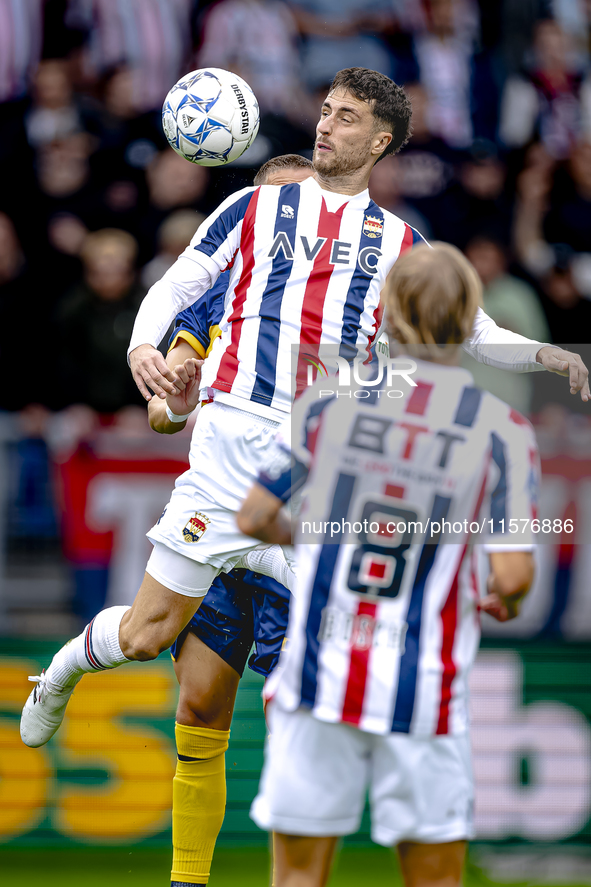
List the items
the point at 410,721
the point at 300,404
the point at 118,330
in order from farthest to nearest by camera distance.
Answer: the point at 118,330 → the point at 300,404 → the point at 410,721

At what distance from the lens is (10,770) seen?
16.6 feet

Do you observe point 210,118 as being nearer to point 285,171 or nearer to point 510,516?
point 285,171

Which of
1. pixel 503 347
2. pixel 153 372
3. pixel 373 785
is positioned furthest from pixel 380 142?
pixel 373 785

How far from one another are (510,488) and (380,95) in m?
1.91

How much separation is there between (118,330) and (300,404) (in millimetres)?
3493

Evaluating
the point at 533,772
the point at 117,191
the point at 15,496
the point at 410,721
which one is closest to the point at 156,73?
the point at 117,191

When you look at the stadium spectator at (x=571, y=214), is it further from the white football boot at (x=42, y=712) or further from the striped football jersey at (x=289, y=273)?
the white football boot at (x=42, y=712)

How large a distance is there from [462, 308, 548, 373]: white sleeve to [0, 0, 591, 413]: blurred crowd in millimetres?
2692

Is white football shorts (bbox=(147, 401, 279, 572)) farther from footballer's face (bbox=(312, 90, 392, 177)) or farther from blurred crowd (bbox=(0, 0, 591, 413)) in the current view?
blurred crowd (bbox=(0, 0, 591, 413))

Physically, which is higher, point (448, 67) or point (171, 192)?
point (448, 67)

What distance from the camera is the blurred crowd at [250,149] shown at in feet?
20.2

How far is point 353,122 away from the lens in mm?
3805

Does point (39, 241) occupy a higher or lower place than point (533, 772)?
higher

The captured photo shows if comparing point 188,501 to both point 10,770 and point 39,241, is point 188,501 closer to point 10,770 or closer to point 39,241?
point 10,770
